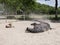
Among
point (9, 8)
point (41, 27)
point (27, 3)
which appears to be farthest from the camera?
point (9, 8)

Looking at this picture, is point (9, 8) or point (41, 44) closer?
point (41, 44)

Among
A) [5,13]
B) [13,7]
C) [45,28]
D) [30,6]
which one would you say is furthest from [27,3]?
[45,28]

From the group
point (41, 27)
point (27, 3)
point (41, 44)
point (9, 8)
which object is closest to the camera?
point (41, 44)

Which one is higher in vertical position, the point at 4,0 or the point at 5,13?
the point at 4,0

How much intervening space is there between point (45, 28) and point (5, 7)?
2138 centimetres

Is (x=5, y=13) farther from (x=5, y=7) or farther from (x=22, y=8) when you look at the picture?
(x=22, y=8)

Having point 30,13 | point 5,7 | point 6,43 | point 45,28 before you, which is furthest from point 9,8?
point 6,43

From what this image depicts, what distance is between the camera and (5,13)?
123 feet

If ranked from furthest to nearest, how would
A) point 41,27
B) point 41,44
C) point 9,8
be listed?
point 9,8
point 41,27
point 41,44

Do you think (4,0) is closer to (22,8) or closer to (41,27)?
(22,8)

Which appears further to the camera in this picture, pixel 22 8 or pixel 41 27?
pixel 22 8

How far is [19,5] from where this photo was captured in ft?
115

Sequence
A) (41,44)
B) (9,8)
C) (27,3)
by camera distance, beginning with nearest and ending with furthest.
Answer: (41,44) → (27,3) → (9,8)

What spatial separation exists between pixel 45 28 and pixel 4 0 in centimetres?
2185
